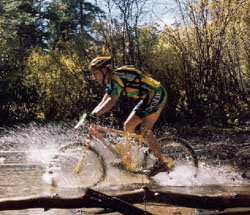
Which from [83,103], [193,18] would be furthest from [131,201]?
[83,103]

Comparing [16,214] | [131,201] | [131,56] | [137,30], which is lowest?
[16,214]

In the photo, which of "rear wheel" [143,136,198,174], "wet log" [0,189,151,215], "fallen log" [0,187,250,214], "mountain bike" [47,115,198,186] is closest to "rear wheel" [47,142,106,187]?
"mountain bike" [47,115,198,186]

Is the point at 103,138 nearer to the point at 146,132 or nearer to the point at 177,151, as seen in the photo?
the point at 146,132

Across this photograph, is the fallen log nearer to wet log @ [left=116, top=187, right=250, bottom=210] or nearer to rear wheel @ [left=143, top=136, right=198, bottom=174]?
wet log @ [left=116, top=187, right=250, bottom=210]

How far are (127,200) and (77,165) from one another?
2.81 m

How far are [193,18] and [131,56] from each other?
9.02 ft

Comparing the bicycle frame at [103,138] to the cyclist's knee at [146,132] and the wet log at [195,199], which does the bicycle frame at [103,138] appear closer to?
the cyclist's knee at [146,132]

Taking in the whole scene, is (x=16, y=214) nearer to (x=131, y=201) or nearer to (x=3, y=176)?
(x=131, y=201)

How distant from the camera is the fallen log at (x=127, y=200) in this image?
3.41 m

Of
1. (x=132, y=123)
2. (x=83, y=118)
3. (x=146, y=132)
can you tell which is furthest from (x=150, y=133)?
(x=83, y=118)

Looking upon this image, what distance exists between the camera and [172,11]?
551 inches

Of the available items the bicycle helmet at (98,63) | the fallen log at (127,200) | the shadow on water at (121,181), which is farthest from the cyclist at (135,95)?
the fallen log at (127,200)

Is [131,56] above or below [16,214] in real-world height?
above

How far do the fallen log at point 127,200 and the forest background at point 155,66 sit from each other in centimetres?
930
